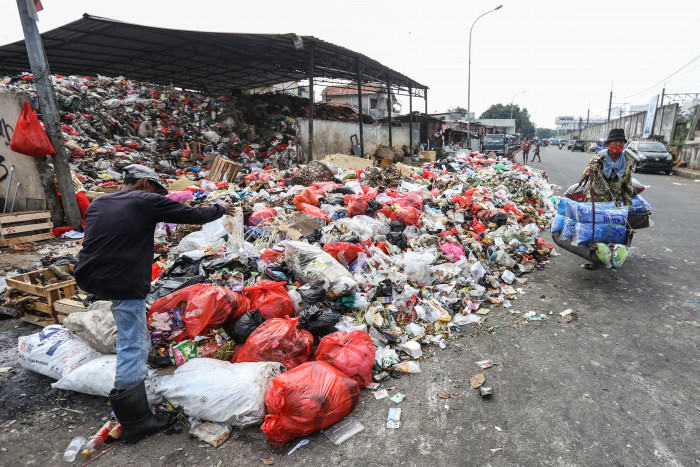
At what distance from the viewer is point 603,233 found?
4051 mm

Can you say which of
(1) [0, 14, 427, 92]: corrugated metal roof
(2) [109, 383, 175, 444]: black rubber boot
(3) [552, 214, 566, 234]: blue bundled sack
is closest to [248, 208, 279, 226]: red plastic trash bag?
(2) [109, 383, 175, 444]: black rubber boot

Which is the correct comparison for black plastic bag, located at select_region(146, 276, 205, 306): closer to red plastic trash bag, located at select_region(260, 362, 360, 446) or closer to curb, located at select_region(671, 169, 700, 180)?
red plastic trash bag, located at select_region(260, 362, 360, 446)

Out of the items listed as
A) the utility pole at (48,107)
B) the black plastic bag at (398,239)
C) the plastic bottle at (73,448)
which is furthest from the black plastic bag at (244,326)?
the utility pole at (48,107)

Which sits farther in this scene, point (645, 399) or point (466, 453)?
point (645, 399)

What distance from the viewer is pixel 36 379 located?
2.71 metres

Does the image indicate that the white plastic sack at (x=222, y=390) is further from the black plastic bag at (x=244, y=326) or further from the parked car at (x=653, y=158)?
the parked car at (x=653, y=158)

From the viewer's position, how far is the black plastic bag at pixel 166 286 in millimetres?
3045

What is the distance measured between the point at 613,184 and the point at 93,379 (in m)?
5.71

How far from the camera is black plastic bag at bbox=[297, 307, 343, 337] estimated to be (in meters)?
2.97

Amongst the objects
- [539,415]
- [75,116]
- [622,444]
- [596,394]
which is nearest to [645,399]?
[596,394]

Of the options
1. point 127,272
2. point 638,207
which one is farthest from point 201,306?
point 638,207

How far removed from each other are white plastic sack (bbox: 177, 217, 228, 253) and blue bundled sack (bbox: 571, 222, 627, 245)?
434 cm

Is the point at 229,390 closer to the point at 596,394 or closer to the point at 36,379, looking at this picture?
the point at 36,379

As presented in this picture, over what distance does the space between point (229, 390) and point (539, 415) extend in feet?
6.54
